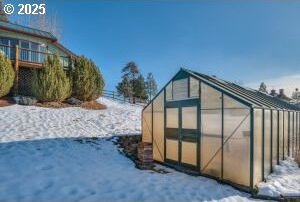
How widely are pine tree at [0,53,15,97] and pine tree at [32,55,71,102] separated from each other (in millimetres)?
1393

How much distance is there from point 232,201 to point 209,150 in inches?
86.0

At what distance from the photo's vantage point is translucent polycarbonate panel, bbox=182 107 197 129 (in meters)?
9.00

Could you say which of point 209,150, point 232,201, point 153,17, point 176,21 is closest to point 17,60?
point 153,17

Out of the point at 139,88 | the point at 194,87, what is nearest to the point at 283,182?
the point at 194,87

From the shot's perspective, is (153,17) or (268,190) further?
(153,17)

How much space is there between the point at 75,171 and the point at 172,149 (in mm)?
3651

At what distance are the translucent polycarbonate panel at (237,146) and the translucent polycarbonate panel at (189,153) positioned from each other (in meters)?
1.24

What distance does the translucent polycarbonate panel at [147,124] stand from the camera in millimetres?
11250

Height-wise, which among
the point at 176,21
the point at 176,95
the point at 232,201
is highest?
the point at 176,21

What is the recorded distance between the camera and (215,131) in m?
8.26

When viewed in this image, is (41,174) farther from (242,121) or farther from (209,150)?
(242,121)

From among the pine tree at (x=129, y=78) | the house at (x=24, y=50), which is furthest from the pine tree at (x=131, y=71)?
the house at (x=24, y=50)

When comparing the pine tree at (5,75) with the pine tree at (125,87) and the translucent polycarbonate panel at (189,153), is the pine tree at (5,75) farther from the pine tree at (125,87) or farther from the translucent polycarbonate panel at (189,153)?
the pine tree at (125,87)

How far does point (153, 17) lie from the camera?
42.8 ft
